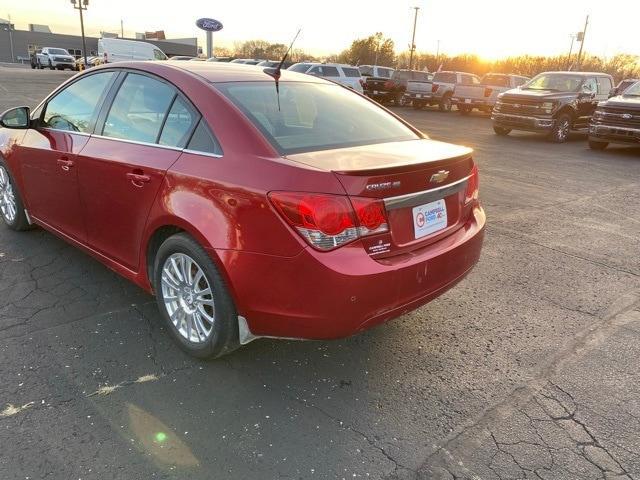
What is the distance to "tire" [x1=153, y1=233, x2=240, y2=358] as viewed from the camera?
8.95 ft

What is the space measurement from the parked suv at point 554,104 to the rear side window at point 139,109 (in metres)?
13.2

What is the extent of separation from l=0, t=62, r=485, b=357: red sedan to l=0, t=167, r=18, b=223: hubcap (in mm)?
1236

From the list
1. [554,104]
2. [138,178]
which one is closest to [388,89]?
[554,104]


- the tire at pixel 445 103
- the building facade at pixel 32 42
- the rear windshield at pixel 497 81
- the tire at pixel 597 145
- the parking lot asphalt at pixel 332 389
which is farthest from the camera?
the building facade at pixel 32 42

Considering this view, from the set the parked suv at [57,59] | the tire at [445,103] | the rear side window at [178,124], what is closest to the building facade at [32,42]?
the parked suv at [57,59]

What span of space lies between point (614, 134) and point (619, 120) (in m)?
0.36

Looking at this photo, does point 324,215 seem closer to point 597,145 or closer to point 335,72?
point 597,145

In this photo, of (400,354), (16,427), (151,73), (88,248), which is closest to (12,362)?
(16,427)

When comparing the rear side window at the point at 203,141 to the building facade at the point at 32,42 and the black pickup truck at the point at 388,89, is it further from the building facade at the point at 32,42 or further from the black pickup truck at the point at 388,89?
the building facade at the point at 32,42

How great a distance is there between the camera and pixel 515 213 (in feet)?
21.6

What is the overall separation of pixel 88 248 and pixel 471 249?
104 inches

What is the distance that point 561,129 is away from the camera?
1459 cm

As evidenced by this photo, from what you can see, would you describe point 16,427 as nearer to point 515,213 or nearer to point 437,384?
point 437,384

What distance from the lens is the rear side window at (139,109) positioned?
318cm
